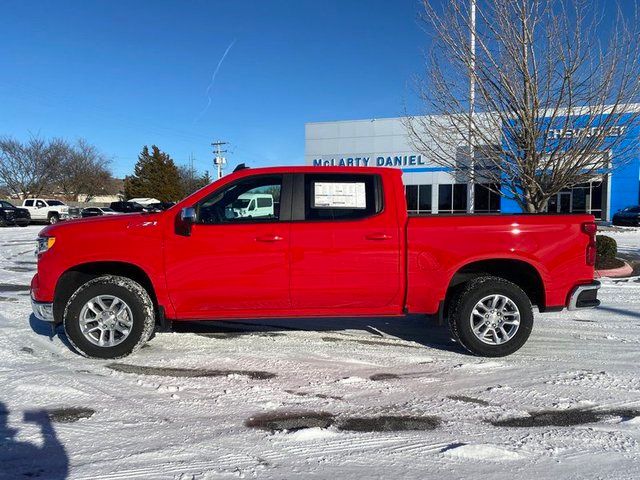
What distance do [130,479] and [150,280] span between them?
7.42ft

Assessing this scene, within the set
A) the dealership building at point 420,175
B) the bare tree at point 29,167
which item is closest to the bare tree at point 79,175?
the bare tree at point 29,167

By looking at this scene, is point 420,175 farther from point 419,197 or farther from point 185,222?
point 185,222

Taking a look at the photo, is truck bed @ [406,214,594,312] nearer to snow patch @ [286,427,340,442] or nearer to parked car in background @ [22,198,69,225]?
snow patch @ [286,427,340,442]

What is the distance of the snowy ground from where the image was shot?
293 cm

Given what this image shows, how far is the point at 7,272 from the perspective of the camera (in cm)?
1102

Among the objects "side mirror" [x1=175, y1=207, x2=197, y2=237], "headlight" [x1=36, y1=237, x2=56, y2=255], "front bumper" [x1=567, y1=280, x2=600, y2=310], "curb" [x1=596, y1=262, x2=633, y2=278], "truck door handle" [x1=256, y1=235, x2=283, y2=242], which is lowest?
"curb" [x1=596, y1=262, x2=633, y2=278]

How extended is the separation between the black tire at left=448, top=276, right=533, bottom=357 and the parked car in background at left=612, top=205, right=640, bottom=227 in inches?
1166

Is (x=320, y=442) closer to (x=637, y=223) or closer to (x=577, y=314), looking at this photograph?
(x=577, y=314)

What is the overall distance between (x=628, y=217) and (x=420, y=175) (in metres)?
12.9

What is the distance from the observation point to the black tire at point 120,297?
464cm

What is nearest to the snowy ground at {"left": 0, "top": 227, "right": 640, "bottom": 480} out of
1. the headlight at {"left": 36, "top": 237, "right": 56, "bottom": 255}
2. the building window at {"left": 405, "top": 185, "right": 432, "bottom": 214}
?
the headlight at {"left": 36, "top": 237, "right": 56, "bottom": 255}

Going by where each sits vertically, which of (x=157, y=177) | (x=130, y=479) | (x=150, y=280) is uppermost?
(x=157, y=177)

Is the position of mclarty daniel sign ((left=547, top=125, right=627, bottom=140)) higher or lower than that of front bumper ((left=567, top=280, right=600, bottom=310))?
higher

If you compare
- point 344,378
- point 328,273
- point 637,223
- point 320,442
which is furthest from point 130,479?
point 637,223
